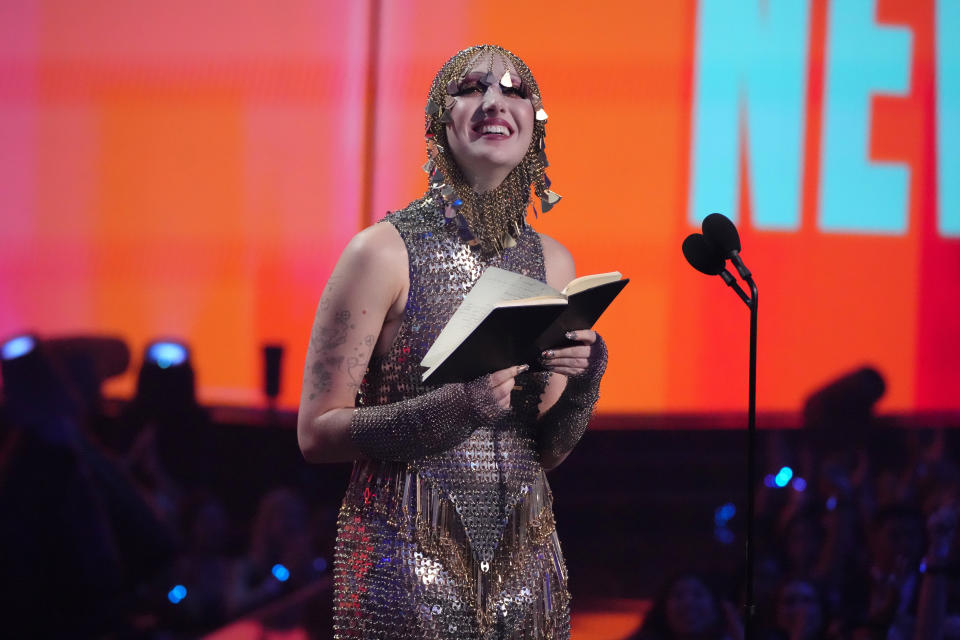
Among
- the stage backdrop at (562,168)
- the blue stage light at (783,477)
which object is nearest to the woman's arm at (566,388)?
the stage backdrop at (562,168)

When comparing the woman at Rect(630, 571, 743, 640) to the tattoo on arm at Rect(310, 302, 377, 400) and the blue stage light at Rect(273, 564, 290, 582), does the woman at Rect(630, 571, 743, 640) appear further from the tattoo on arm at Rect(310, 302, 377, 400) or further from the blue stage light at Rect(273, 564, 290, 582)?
the tattoo on arm at Rect(310, 302, 377, 400)

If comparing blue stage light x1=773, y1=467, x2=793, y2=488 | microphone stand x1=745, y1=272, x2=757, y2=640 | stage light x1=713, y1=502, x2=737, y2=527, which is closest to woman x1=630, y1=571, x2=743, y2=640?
stage light x1=713, y1=502, x2=737, y2=527

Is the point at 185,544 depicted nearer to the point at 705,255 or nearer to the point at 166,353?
the point at 166,353

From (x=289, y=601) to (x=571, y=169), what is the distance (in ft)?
6.33

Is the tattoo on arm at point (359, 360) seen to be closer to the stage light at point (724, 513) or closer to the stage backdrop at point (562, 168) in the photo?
the stage backdrop at point (562, 168)

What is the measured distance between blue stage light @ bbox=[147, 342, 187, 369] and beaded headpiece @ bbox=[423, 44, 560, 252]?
2.12 m

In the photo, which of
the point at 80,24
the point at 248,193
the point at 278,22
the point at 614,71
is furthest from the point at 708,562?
the point at 80,24

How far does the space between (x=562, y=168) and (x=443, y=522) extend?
2.31 meters

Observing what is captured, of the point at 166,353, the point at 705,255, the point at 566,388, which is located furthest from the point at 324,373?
the point at 166,353

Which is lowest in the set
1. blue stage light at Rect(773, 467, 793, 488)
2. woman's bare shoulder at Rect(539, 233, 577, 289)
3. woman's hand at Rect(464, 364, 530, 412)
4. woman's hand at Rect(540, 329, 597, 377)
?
blue stage light at Rect(773, 467, 793, 488)

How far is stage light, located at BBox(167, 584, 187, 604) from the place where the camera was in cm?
377

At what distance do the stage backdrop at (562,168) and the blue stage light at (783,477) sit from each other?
0.34 meters

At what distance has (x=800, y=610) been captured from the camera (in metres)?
3.67

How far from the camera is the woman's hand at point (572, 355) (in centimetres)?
163
